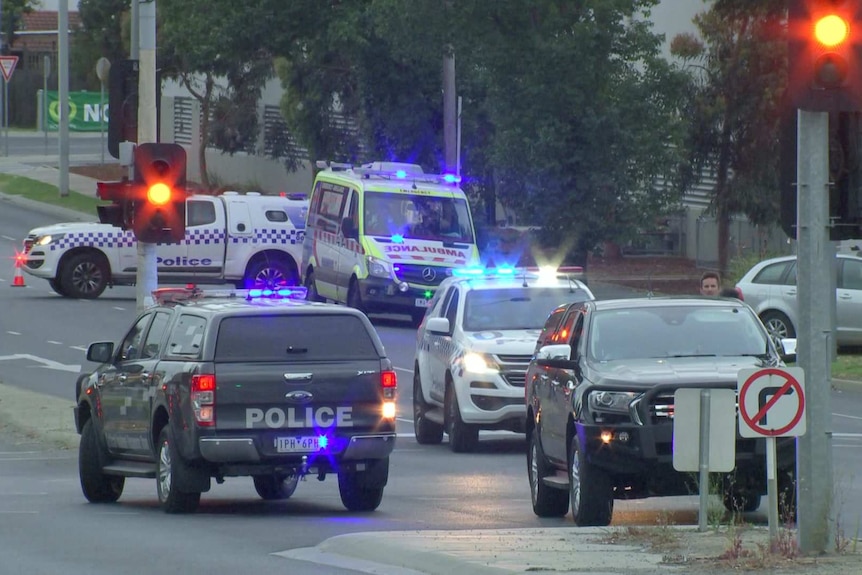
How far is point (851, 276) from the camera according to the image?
26016mm

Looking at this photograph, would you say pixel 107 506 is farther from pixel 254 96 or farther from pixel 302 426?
pixel 254 96

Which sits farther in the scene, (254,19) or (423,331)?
(254,19)

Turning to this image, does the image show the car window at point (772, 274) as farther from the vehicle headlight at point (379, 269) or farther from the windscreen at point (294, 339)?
the windscreen at point (294, 339)

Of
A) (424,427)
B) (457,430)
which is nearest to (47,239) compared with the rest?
(424,427)

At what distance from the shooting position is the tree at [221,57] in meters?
40.8

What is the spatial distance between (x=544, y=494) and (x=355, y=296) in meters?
17.3

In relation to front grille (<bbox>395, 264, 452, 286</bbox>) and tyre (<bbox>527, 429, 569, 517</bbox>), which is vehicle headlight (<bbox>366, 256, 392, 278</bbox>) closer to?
front grille (<bbox>395, 264, 452, 286</bbox>)

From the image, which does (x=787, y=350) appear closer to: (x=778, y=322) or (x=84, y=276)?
(x=778, y=322)

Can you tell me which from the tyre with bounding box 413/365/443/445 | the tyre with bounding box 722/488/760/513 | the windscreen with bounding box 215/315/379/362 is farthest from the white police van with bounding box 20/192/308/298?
the tyre with bounding box 722/488/760/513

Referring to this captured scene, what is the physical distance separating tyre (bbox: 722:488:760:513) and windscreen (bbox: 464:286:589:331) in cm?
571

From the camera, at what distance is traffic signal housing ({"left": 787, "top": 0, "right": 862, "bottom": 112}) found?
32.6 feet

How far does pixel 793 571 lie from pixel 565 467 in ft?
12.3

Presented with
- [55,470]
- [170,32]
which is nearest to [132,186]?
[55,470]

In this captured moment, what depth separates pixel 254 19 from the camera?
40625 mm
